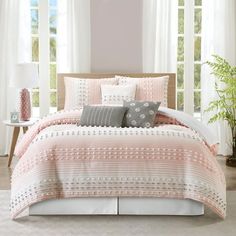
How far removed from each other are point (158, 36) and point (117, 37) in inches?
18.6

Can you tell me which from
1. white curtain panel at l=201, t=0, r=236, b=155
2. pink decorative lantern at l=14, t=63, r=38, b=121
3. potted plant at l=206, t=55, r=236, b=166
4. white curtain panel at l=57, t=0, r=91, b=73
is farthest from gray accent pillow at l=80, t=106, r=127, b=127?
white curtain panel at l=201, t=0, r=236, b=155

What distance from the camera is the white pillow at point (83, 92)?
6008mm

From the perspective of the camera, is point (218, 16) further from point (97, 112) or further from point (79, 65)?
point (97, 112)

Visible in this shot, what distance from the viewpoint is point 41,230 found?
392 centimetres

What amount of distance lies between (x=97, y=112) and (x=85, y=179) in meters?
0.97

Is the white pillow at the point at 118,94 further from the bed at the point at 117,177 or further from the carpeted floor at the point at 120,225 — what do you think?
the carpeted floor at the point at 120,225

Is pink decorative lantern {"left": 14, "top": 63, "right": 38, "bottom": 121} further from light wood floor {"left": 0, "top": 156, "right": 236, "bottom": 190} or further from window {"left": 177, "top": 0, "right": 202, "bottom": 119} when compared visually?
window {"left": 177, "top": 0, "right": 202, "bottom": 119}

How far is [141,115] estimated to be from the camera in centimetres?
502

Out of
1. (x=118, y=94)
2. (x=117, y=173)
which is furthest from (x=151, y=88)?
(x=117, y=173)

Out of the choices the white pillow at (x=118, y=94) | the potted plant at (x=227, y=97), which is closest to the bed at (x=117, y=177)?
the white pillow at (x=118, y=94)

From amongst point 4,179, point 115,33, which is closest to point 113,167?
point 4,179

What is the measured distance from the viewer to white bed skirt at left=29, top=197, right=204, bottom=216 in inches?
165

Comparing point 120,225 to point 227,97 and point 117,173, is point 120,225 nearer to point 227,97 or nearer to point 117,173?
point 117,173

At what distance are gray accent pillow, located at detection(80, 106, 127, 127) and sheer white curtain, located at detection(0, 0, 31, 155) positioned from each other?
1.78 metres
